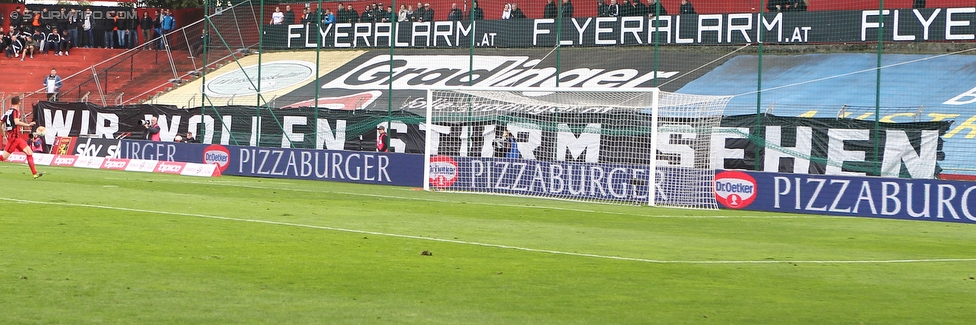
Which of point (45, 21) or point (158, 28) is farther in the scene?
point (45, 21)

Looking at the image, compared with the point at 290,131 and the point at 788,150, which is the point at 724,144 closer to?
the point at 788,150

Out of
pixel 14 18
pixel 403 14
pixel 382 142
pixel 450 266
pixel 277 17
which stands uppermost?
pixel 14 18

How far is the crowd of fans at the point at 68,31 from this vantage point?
5212 centimetres

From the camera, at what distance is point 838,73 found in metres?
33.3

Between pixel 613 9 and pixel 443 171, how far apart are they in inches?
342

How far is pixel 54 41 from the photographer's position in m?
52.5

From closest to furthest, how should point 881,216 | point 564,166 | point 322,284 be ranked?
point 322,284 → point 881,216 → point 564,166

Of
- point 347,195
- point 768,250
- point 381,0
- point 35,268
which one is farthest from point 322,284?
point 381,0

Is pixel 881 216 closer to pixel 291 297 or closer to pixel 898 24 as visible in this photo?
pixel 898 24

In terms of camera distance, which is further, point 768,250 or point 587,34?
point 587,34

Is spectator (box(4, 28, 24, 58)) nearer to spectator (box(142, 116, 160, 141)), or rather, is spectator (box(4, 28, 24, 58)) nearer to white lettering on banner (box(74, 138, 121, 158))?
white lettering on banner (box(74, 138, 121, 158))

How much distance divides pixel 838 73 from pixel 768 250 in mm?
19968

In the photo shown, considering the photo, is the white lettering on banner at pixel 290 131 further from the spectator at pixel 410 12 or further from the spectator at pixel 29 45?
the spectator at pixel 29 45

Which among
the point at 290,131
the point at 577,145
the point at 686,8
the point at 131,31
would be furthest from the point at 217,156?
the point at 131,31
